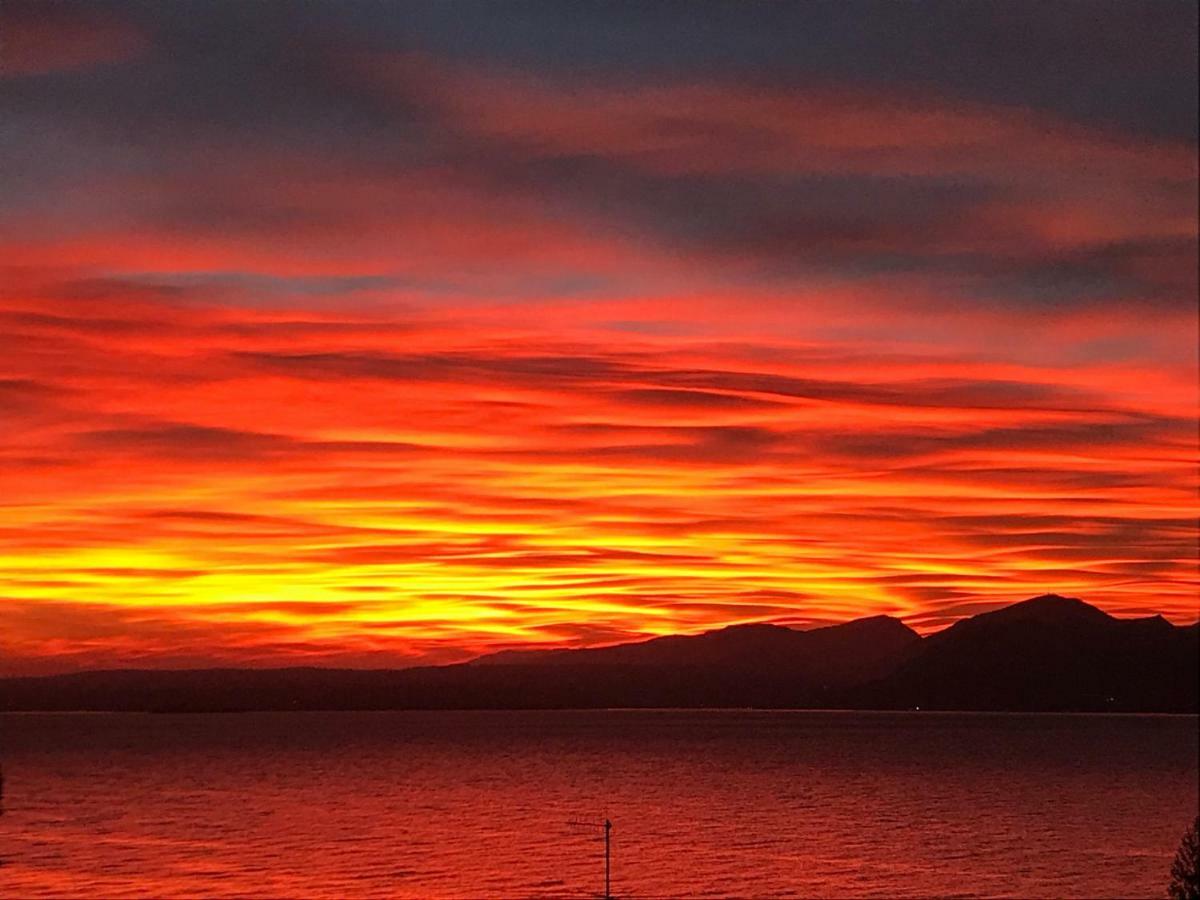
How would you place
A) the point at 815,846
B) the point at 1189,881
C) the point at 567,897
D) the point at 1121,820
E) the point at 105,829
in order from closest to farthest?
1. the point at 1189,881
2. the point at 567,897
3. the point at 815,846
4. the point at 105,829
5. the point at 1121,820

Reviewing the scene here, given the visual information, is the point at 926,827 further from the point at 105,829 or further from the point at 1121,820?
the point at 105,829

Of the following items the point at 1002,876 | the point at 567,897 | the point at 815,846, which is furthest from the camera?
the point at 815,846

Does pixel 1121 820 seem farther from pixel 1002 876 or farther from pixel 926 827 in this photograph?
pixel 1002 876

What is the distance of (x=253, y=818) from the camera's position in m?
193

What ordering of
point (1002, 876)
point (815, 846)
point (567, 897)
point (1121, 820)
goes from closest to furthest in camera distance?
point (567, 897) < point (1002, 876) < point (815, 846) < point (1121, 820)

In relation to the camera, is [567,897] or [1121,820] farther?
[1121,820]

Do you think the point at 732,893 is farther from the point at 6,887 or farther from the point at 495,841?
the point at 6,887

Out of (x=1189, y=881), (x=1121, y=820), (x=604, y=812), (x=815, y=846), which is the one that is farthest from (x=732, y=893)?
(x=1121, y=820)

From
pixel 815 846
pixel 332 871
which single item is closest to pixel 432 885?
pixel 332 871

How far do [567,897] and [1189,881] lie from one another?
51264 mm

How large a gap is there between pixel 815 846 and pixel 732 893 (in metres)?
34.7

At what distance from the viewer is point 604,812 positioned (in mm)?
195250

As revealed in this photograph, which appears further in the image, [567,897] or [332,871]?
[332,871]

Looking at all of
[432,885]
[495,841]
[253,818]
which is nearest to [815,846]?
[495,841]
